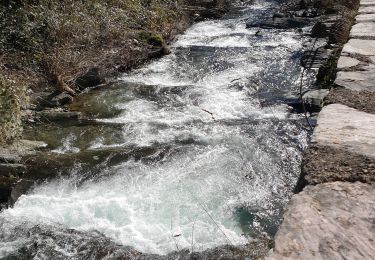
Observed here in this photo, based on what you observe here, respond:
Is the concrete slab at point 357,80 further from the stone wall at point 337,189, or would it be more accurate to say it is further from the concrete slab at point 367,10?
the concrete slab at point 367,10

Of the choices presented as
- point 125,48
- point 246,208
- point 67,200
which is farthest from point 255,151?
point 125,48

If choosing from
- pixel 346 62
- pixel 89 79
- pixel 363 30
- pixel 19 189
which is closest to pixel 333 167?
pixel 346 62

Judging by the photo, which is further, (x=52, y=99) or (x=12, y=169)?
(x=52, y=99)

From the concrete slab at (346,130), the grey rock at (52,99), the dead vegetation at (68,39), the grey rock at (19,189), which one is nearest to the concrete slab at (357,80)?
the concrete slab at (346,130)

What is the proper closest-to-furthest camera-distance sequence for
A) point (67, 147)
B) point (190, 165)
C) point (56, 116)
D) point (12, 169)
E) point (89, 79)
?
point (12, 169)
point (190, 165)
point (67, 147)
point (56, 116)
point (89, 79)

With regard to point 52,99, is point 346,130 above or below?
above

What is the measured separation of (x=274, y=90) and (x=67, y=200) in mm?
4110

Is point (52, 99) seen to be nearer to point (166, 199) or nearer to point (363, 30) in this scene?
point (166, 199)

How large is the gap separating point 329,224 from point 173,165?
3.89 metres

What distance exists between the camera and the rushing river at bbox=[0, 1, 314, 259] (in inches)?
155

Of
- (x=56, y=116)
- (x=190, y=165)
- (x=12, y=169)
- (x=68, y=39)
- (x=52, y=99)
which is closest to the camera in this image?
(x=12, y=169)

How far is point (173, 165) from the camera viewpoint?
4984mm

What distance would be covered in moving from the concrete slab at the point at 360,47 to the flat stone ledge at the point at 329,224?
1850 millimetres

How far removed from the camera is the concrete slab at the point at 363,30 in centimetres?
339
